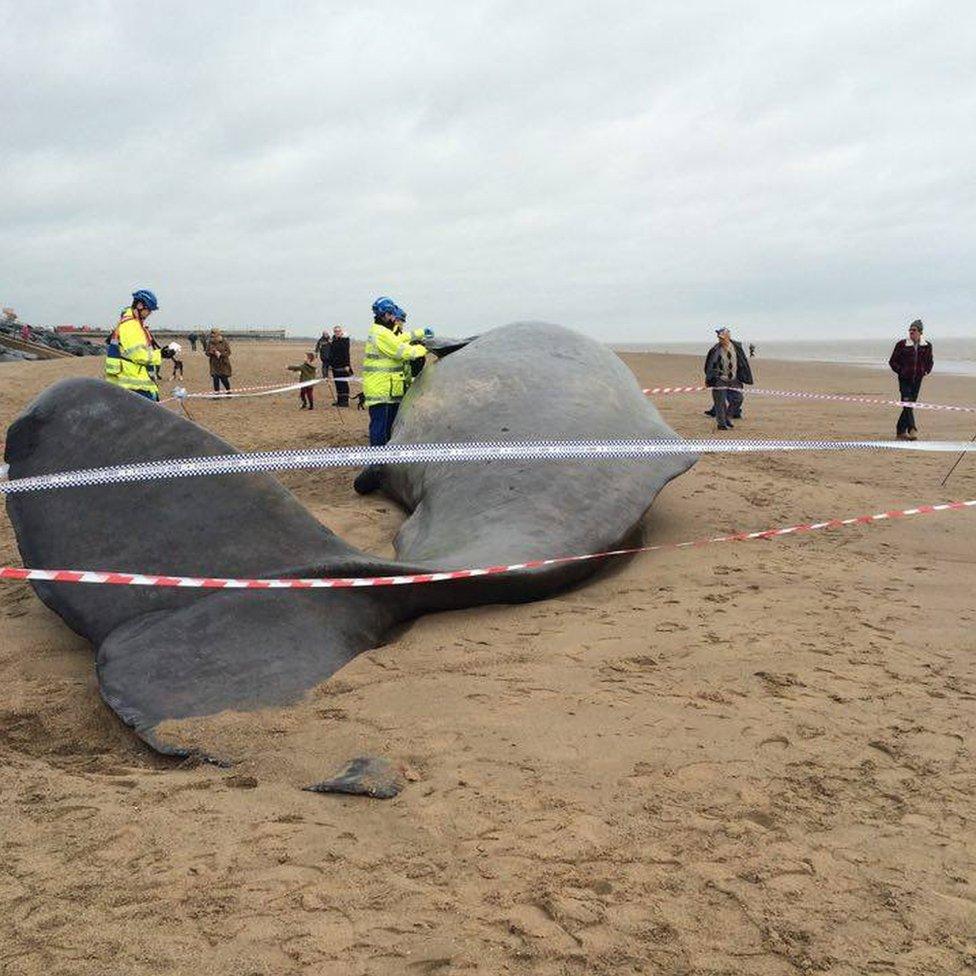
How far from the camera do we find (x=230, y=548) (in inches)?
162

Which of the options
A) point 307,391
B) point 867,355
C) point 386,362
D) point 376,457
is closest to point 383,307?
point 386,362

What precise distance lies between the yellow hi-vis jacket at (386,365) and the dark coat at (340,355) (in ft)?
32.1

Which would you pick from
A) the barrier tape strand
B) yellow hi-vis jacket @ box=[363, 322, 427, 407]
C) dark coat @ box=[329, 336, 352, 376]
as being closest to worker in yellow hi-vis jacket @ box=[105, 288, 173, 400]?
yellow hi-vis jacket @ box=[363, 322, 427, 407]

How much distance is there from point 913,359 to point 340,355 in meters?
11.1

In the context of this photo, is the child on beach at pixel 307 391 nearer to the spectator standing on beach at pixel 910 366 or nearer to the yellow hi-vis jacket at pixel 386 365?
the yellow hi-vis jacket at pixel 386 365

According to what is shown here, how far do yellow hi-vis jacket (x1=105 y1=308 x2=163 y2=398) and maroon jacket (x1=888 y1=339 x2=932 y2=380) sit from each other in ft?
34.7

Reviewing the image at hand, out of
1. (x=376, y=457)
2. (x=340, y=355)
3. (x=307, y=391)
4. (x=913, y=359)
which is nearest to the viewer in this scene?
(x=376, y=457)

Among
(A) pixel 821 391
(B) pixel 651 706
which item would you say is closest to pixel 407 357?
(B) pixel 651 706

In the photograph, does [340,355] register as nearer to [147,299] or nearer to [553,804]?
[147,299]

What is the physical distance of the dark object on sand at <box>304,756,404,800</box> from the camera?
2984 millimetres

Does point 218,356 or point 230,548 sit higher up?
point 218,356

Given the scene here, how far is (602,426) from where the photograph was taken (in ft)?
19.7

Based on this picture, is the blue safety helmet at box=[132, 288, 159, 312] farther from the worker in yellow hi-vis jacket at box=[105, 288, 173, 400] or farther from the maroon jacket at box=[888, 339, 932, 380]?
the maroon jacket at box=[888, 339, 932, 380]

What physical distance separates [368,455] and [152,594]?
2.02 m
